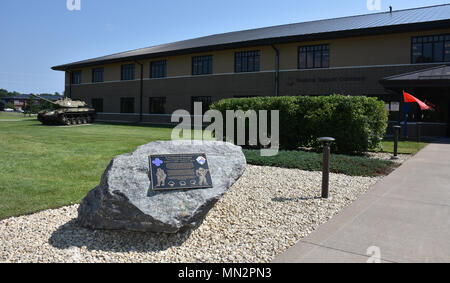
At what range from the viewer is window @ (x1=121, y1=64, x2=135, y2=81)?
112 feet

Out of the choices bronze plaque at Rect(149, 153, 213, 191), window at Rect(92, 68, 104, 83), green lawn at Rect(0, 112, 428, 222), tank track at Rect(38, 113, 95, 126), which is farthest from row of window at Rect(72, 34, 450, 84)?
bronze plaque at Rect(149, 153, 213, 191)

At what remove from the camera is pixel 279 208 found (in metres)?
5.45

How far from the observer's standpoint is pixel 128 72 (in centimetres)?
3453

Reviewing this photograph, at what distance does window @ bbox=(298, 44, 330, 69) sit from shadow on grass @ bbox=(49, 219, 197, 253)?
19935mm

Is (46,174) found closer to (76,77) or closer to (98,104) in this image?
(98,104)

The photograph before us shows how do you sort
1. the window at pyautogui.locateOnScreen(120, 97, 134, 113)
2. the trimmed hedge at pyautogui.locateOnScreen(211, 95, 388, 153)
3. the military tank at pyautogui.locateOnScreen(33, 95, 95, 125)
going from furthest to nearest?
the window at pyautogui.locateOnScreen(120, 97, 134, 113), the military tank at pyautogui.locateOnScreen(33, 95, 95, 125), the trimmed hedge at pyautogui.locateOnScreen(211, 95, 388, 153)

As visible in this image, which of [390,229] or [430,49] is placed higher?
[430,49]

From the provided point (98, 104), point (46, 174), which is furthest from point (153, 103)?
point (46, 174)

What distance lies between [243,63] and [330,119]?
15.6 metres

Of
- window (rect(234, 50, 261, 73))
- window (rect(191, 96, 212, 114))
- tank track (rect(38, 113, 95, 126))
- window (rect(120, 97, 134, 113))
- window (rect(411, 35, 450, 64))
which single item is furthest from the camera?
window (rect(120, 97, 134, 113))

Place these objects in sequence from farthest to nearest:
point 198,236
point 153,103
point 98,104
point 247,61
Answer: point 98,104 < point 153,103 < point 247,61 < point 198,236

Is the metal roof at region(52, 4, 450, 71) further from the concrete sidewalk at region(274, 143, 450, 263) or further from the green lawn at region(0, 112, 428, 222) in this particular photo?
the concrete sidewalk at region(274, 143, 450, 263)
